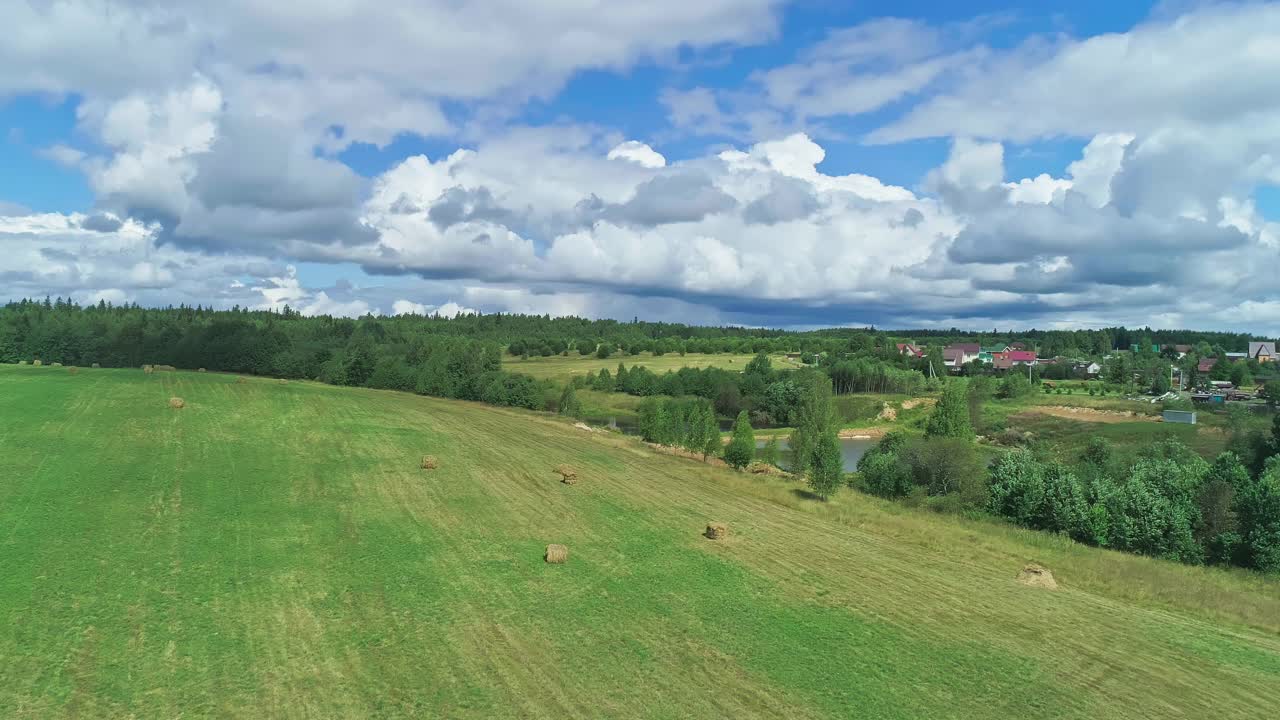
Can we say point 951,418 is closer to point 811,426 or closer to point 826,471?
point 811,426

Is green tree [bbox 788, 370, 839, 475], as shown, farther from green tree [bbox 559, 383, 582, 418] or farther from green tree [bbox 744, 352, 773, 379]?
green tree [bbox 744, 352, 773, 379]

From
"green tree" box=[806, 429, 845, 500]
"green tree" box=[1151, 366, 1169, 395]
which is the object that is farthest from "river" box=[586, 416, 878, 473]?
"green tree" box=[1151, 366, 1169, 395]

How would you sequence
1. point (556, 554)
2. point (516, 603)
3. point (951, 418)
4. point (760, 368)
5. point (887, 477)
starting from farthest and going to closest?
point (760, 368) → point (951, 418) → point (887, 477) → point (556, 554) → point (516, 603)

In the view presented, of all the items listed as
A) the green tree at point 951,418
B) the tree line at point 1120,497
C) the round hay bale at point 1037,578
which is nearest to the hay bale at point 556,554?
the round hay bale at point 1037,578

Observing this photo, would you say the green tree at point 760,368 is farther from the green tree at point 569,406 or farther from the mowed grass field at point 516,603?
the mowed grass field at point 516,603

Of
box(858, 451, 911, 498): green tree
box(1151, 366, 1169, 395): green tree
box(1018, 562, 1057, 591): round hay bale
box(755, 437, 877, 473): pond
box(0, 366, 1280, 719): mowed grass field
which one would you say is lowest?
box(755, 437, 877, 473): pond

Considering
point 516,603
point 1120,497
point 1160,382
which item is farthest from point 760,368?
point 516,603

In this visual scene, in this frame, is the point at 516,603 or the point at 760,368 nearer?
the point at 516,603
